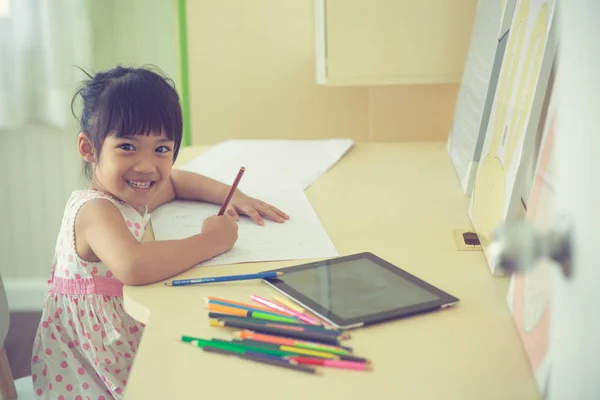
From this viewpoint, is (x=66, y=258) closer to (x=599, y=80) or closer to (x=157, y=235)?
(x=157, y=235)

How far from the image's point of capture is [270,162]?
141 cm

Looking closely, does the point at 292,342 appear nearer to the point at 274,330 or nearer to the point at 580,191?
the point at 274,330

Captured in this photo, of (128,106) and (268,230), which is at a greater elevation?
(128,106)

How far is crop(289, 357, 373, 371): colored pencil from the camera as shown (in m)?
0.62

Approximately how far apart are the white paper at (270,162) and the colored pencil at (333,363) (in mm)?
604

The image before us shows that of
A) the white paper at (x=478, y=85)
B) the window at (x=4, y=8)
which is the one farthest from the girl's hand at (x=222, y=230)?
the window at (x=4, y=8)

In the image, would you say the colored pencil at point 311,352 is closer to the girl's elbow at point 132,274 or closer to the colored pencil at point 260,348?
the colored pencil at point 260,348

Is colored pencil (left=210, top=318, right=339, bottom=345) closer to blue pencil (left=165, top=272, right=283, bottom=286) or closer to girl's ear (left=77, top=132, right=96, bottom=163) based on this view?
blue pencil (left=165, top=272, right=283, bottom=286)

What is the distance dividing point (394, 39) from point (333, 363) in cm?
102

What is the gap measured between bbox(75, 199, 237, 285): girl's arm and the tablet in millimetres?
112

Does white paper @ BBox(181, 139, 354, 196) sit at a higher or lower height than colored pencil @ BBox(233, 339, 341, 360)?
higher

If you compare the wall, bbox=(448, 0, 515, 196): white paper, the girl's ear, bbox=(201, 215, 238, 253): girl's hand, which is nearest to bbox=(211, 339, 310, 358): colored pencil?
bbox=(201, 215, 238, 253): girl's hand

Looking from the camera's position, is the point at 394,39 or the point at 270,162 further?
the point at 394,39

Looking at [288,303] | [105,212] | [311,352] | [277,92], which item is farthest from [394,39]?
[311,352]
